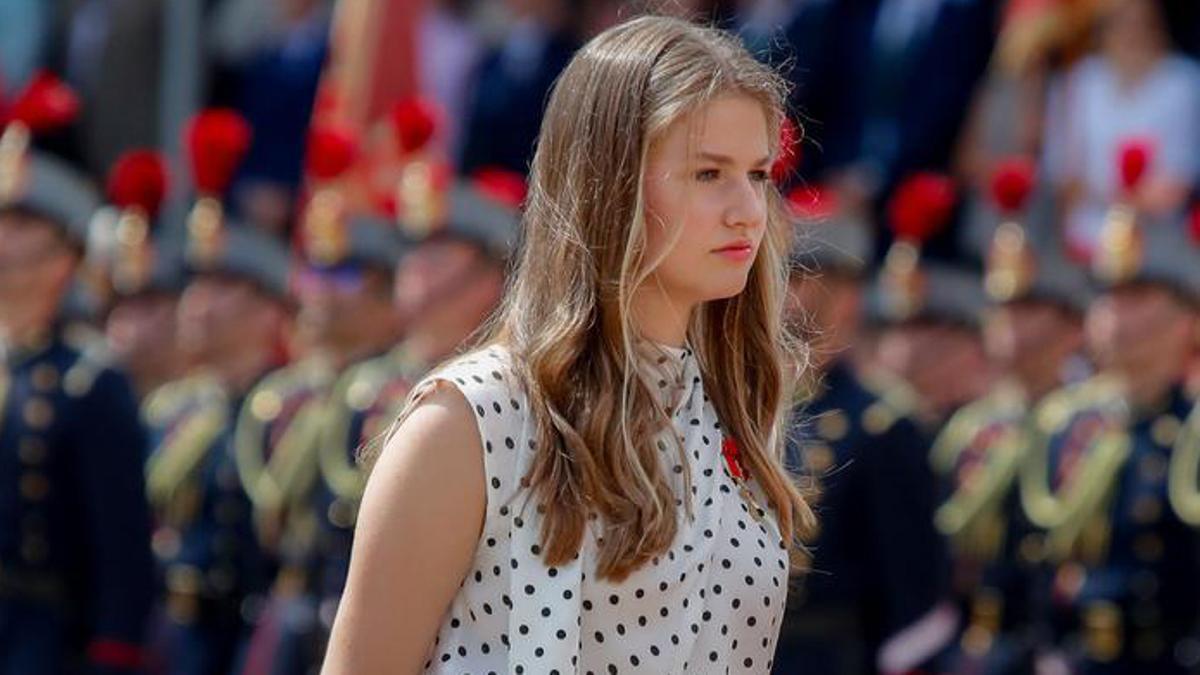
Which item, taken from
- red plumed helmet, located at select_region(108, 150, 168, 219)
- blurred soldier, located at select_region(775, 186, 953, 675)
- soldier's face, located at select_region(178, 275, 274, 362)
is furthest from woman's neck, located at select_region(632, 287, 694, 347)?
red plumed helmet, located at select_region(108, 150, 168, 219)

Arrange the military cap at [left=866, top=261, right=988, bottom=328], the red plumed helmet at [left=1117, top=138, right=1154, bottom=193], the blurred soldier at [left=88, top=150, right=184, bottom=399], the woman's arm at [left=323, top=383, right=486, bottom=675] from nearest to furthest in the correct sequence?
the woman's arm at [left=323, top=383, right=486, bottom=675] → the red plumed helmet at [left=1117, top=138, right=1154, bottom=193] → the military cap at [left=866, top=261, right=988, bottom=328] → the blurred soldier at [left=88, top=150, right=184, bottom=399]

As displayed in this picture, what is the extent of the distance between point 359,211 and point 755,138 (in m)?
6.45

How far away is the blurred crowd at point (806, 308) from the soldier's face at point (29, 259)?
0.01 meters

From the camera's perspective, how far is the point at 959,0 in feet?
33.9

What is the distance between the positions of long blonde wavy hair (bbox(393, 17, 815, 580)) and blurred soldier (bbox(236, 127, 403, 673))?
17.4ft

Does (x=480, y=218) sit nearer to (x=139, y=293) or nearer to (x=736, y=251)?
(x=139, y=293)

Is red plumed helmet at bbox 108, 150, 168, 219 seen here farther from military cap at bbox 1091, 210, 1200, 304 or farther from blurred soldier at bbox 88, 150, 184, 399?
military cap at bbox 1091, 210, 1200, 304

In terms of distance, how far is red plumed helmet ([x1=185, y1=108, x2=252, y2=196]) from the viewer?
10.4 meters

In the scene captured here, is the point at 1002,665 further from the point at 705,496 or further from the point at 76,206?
the point at 705,496

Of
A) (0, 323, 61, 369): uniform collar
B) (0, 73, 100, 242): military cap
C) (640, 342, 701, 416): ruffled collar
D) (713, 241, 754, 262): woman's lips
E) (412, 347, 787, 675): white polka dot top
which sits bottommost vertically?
(0, 323, 61, 369): uniform collar

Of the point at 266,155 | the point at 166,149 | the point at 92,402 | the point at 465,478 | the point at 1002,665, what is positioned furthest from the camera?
the point at 166,149

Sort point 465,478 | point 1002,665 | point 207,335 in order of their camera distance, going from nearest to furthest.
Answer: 1. point 465,478
2. point 1002,665
3. point 207,335

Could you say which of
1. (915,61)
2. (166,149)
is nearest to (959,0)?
(915,61)

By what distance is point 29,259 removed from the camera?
8.66 metres
